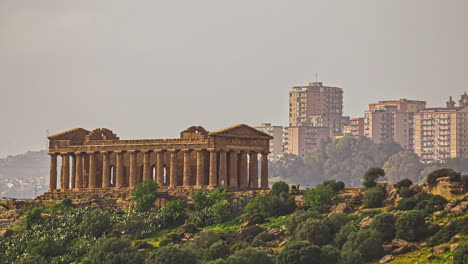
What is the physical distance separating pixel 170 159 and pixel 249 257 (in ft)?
143

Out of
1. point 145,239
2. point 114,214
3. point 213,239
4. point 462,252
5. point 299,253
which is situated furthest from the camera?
point 114,214

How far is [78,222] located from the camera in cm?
13750

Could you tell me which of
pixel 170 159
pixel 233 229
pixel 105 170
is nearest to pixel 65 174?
pixel 105 170

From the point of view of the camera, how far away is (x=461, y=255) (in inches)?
3912

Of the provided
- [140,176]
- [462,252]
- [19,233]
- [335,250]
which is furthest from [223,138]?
[462,252]

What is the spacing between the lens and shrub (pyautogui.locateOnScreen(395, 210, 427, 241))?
366ft

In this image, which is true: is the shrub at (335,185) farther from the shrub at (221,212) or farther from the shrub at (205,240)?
the shrub at (205,240)

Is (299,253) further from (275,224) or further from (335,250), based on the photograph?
(275,224)

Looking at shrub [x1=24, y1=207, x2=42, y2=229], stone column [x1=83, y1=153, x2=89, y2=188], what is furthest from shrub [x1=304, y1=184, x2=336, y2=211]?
stone column [x1=83, y1=153, x2=89, y2=188]

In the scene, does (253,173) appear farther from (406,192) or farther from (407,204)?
(407,204)

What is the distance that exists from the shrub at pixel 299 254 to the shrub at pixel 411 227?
8117mm

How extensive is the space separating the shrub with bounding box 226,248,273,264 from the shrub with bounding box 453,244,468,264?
18007 millimetres

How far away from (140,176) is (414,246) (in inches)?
2057

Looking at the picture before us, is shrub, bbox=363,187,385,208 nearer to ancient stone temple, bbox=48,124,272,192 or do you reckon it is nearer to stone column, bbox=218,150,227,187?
ancient stone temple, bbox=48,124,272,192
